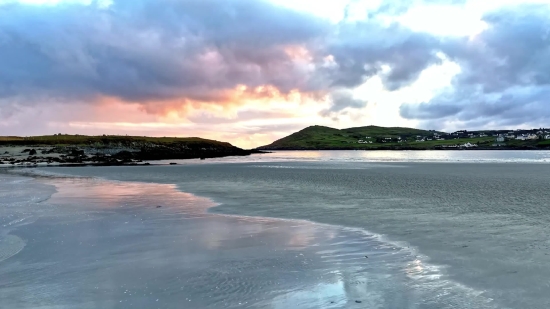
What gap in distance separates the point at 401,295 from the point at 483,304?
146 centimetres

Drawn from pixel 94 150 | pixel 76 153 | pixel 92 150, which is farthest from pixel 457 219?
pixel 94 150

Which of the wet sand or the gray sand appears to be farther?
the gray sand

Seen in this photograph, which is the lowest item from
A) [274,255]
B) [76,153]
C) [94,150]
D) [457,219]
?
[457,219]

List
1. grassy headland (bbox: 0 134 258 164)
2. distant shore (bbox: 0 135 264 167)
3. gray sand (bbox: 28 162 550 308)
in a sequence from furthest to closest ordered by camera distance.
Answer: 1. grassy headland (bbox: 0 134 258 164)
2. distant shore (bbox: 0 135 264 167)
3. gray sand (bbox: 28 162 550 308)

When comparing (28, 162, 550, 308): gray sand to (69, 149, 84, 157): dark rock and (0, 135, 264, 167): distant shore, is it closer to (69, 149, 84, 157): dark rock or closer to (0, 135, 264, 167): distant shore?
(0, 135, 264, 167): distant shore

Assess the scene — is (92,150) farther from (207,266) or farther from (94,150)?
(207,266)

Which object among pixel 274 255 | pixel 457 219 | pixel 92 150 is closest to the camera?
pixel 274 255

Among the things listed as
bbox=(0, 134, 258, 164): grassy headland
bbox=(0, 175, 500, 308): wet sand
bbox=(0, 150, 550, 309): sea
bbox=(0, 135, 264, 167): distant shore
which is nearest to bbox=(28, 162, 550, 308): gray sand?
bbox=(0, 150, 550, 309): sea

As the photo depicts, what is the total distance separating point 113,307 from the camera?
7703 millimetres

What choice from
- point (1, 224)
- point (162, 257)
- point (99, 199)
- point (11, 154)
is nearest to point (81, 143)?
point (11, 154)

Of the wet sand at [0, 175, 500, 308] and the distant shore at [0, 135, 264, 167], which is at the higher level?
the distant shore at [0, 135, 264, 167]

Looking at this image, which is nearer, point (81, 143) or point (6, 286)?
point (6, 286)

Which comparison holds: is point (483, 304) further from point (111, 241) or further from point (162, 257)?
point (111, 241)

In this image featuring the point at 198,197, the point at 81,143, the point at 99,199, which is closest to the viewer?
the point at 99,199
